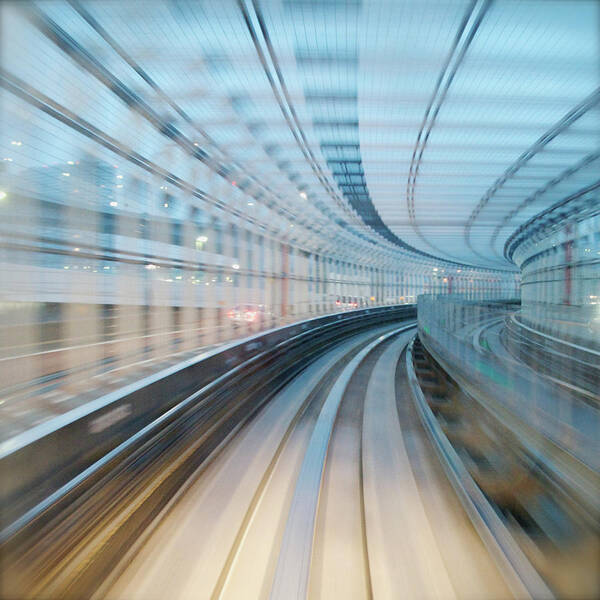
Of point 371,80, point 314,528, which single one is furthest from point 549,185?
point 314,528

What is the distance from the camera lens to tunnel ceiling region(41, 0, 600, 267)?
302 cm

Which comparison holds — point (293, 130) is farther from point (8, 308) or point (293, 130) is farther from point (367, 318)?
point (367, 318)

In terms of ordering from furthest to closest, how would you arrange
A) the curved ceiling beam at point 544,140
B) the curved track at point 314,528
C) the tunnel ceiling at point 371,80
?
the curved ceiling beam at point 544,140
the tunnel ceiling at point 371,80
the curved track at point 314,528

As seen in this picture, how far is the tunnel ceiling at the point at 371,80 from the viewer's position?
9.91ft

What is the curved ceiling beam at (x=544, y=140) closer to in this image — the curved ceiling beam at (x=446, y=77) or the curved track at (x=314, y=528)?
the curved ceiling beam at (x=446, y=77)

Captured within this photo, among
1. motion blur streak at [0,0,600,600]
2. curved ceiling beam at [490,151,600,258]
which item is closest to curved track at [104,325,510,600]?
motion blur streak at [0,0,600,600]

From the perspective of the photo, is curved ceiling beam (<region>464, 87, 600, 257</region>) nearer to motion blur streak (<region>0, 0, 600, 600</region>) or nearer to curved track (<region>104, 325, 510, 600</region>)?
motion blur streak (<region>0, 0, 600, 600</region>)

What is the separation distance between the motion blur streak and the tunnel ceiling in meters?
0.03

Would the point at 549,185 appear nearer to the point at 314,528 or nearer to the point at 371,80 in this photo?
the point at 371,80

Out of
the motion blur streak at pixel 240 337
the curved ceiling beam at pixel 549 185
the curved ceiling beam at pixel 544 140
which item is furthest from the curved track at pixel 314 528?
the curved ceiling beam at pixel 549 185

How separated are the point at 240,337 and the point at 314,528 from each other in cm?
398

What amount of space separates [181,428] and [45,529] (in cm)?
165

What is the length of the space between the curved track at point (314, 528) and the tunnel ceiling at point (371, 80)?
4177 mm

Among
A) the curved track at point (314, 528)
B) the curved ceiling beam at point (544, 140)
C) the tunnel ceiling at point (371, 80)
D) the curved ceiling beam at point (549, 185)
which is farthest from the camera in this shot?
the curved ceiling beam at point (549, 185)
